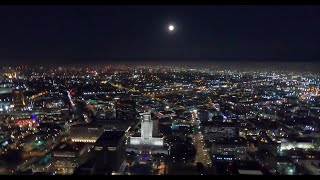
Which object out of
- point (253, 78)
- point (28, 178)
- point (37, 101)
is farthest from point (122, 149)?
point (253, 78)

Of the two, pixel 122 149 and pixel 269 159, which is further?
pixel 122 149

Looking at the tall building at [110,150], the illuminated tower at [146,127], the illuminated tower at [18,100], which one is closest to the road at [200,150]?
the illuminated tower at [146,127]

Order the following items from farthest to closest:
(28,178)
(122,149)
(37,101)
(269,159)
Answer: (37,101) → (122,149) → (269,159) → (28,178)

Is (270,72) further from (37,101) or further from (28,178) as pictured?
(28,178)

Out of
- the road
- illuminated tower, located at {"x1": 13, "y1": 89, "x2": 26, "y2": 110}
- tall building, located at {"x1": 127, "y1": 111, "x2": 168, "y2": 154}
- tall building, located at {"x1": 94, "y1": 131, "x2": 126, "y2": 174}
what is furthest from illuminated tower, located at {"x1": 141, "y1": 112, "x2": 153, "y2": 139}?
illuminated tower, located at {"x1": 13, "y1": 89, "x2": 26, "y2": 110}

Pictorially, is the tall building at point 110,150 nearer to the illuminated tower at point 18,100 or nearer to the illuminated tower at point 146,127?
the illuminated tower at point 146,127

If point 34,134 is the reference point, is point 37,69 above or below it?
above

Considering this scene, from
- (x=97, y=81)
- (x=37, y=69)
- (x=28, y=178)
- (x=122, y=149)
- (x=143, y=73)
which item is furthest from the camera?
(x=143, y=73)

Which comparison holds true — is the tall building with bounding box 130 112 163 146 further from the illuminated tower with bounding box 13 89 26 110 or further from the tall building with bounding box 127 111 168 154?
the illuminated tower with bounding box 13 89 26 110
